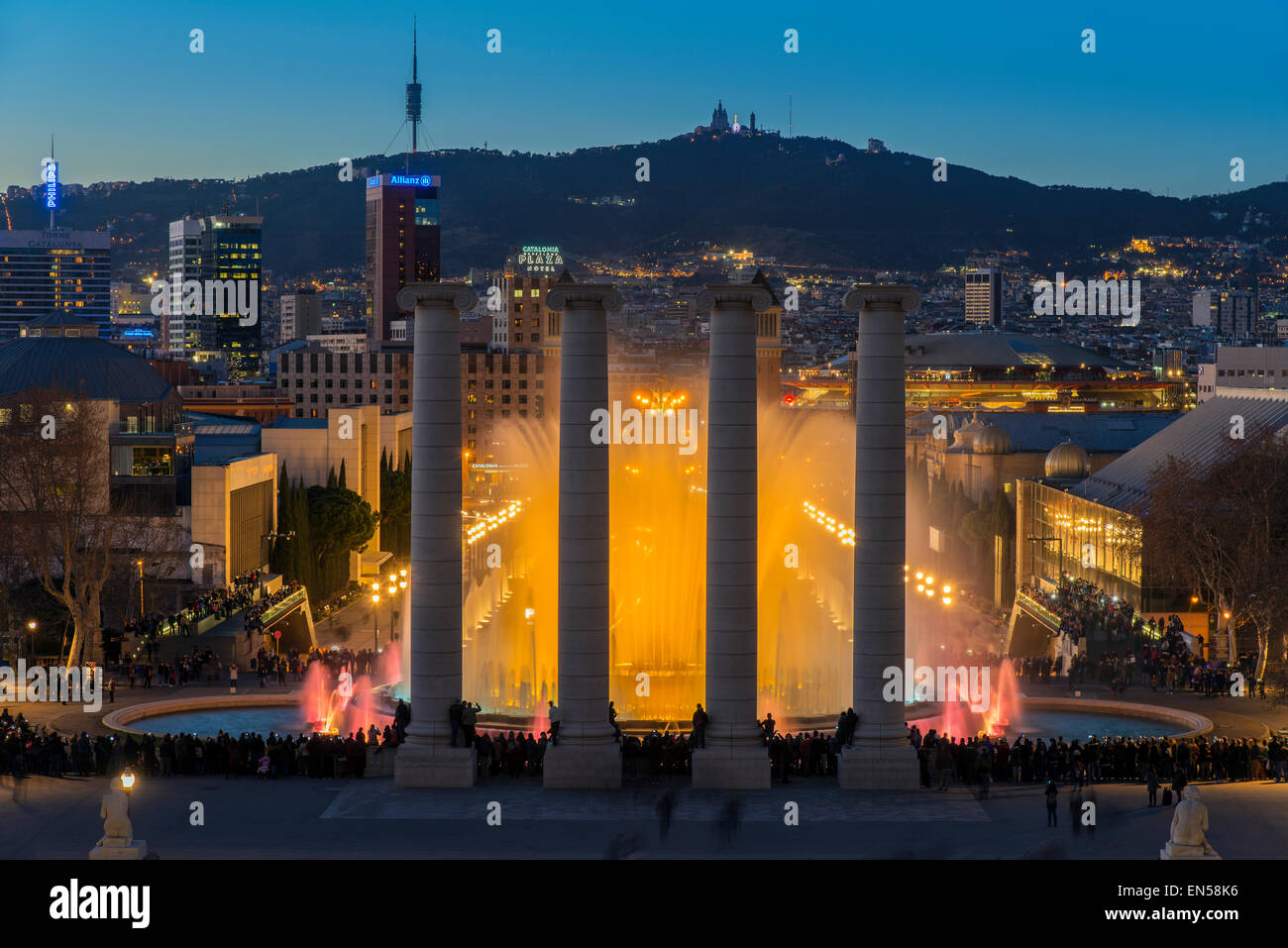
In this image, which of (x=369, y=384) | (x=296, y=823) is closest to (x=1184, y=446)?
(x=296, y=823)

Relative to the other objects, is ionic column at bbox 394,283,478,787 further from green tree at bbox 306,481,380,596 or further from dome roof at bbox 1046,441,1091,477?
dome roof at bbox 1046,441,1091,477

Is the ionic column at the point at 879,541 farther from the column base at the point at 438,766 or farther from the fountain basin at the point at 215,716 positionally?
the fountain basin at the point at 215,716

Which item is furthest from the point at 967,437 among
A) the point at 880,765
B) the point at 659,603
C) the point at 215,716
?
the point at 880,765

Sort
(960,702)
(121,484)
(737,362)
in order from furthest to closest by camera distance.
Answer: (121,484) < (960,702) < (737,362)

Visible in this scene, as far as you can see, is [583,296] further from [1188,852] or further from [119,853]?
[1188,852]

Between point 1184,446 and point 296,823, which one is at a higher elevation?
point 1184,446

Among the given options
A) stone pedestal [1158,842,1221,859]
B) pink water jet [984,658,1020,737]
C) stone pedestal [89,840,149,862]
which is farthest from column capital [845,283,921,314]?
stone pedestal [89,840,149,862]

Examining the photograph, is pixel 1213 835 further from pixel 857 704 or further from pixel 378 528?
pixel 378 528
